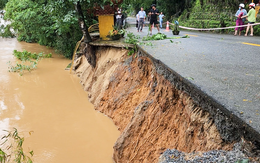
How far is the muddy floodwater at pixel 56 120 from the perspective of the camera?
20.7 ft

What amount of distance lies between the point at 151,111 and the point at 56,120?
4.29m

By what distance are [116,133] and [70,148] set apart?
1.49 metres

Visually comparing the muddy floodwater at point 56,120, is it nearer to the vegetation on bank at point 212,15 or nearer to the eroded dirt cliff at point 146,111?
the eroded dirt cliff at point 146,111

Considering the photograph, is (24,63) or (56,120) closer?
(56,120)

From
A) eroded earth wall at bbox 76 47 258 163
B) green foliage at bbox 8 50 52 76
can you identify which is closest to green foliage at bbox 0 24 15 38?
green foliage at bbox 8 50 52 76

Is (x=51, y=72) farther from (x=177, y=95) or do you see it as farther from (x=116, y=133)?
(x=177, y=95)

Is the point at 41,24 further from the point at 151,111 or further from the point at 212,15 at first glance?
the point at 151,111

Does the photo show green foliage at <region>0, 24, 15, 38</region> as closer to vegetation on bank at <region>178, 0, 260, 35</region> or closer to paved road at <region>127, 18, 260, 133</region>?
vegetation on bank at <region>178, 0, 260, 35</region>

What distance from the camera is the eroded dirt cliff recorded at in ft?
12.0

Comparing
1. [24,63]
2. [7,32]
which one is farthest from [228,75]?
[7,32]

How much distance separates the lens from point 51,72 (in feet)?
47.7

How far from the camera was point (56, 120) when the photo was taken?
317 inches

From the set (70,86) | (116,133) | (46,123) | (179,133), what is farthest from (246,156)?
(70,86)

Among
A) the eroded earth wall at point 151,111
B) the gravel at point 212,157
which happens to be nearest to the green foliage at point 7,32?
the eroded earth wall at point 151,111
